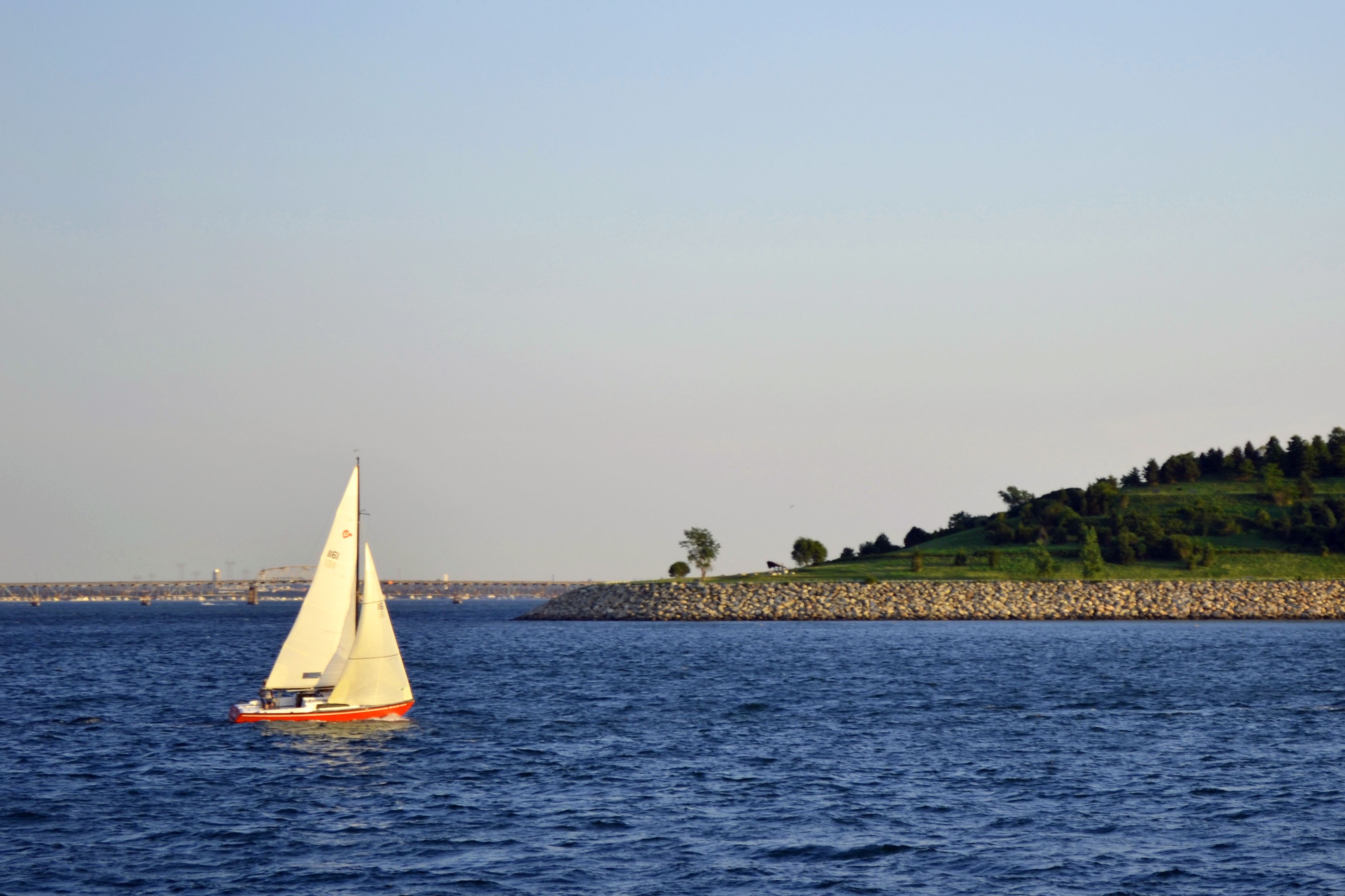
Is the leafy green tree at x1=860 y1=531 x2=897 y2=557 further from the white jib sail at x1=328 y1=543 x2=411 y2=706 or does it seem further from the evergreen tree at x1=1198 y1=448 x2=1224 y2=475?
the white jib sail at x1=328 y1=543 x2=411 y2=706

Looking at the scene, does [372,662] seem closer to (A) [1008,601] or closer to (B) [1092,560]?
(A) [1008,601]

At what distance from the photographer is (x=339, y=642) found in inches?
1775

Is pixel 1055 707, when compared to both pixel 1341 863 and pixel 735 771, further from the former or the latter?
pixel 1341 863

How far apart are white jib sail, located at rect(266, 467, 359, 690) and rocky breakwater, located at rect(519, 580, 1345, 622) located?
91.5 metres

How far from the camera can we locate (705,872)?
25875 millimetres

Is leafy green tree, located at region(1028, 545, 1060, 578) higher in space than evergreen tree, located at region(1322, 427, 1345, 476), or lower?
lower

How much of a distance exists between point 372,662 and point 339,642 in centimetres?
134

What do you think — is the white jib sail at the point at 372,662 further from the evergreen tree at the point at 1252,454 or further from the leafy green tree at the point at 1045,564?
the evergreen tree at the point at 1252,454

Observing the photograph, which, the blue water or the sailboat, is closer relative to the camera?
the blue water

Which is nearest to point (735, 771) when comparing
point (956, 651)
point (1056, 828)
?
point (1056, 828)

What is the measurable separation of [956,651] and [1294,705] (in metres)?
33.5

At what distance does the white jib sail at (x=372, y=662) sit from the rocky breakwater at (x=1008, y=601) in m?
89.7

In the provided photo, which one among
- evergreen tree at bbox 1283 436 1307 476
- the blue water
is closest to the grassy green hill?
evergreen tree at bbox 1283 436 1307 476

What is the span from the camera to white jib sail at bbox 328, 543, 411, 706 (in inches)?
1740
